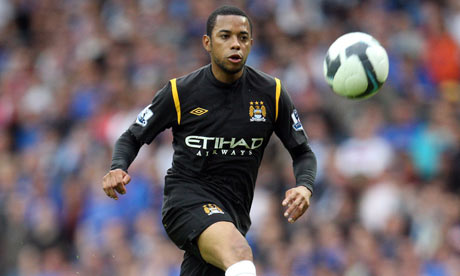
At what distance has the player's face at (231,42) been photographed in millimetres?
6375

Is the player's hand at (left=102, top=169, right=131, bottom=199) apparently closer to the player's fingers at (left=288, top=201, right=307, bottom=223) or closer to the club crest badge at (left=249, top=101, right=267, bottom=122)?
the club crest badge at (left=249, top=101, right=267, bottom=122)

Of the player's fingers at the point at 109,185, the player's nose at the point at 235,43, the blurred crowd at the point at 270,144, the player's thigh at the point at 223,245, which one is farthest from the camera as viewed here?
the blurred crowd at the point at 270,144

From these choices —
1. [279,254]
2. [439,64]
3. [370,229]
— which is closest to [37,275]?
[279,254]

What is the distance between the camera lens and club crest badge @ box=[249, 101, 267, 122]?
255 inches

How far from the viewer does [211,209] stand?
6242mm

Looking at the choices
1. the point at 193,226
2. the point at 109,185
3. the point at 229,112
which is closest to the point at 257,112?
the point at 229,112

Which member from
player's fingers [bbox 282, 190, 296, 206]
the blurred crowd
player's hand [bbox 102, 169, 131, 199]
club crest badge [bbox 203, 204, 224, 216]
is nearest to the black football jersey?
club crest badge [bbox 203, 204, 224, 216]

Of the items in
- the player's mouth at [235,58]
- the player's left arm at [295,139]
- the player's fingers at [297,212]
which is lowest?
the player's fingers at [297,212]

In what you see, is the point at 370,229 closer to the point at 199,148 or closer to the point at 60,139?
the point at 199,148

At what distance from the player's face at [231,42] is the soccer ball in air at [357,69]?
2.97 feet

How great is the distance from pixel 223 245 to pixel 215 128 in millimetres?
932

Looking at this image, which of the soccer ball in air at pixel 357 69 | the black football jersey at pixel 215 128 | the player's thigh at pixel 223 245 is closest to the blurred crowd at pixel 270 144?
the soccer ball in air at pixel 357 69

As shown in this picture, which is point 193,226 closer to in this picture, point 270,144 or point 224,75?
point 224,75

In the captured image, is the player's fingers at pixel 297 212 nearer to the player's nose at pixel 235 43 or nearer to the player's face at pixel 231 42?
the player's face at pixel 231 42
